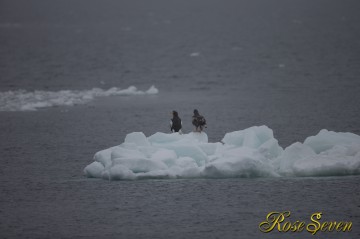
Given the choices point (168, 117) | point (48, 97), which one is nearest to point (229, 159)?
point (168, 117)

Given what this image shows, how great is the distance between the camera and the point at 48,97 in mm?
56594

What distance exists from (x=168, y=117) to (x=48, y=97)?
1313 cm

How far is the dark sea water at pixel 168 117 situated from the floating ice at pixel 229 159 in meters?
0.38

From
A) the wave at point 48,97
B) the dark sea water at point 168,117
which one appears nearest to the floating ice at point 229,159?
the dark sea water at point 168,117

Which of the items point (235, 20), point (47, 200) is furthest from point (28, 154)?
point (235, 20)

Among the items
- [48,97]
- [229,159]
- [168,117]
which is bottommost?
[229,159]

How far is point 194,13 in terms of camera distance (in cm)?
18388

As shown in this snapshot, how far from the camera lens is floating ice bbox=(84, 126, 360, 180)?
27.9 meters

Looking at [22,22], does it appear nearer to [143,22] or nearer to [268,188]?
[143,22]

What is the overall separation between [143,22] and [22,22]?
23669 mm

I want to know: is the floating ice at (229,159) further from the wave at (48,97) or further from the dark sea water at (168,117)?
the wave at (48,97)

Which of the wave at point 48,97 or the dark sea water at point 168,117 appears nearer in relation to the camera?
the dark sea water at point 168,117

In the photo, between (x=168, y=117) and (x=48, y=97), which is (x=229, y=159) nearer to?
(x=168, y=117)

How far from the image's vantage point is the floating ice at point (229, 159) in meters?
27.9
